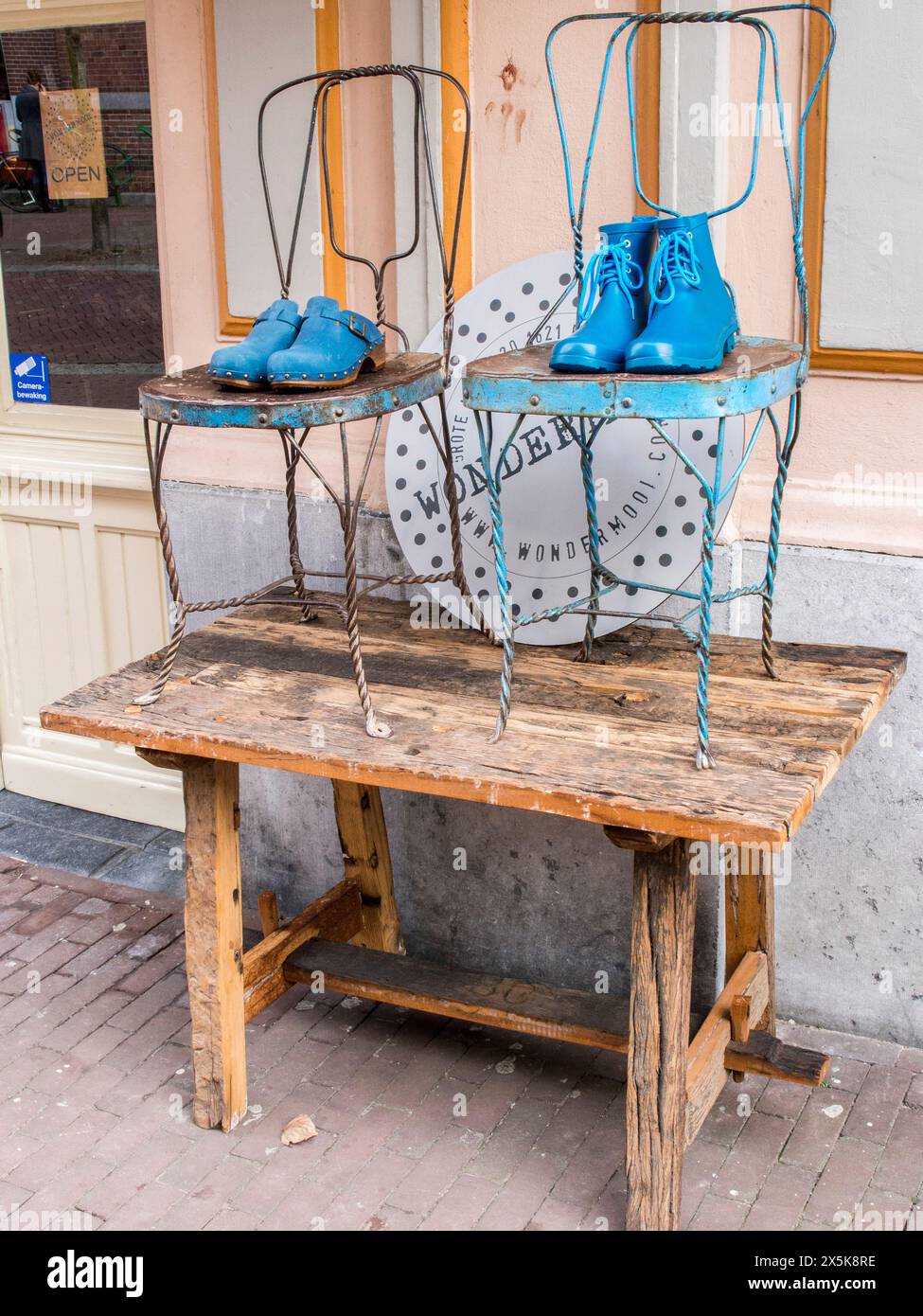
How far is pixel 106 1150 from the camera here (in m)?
3.04

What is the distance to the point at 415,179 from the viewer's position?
3.19 metres

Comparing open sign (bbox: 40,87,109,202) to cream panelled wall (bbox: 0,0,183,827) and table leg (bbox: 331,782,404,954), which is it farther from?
table leg (bbox: 331,782,404,954)

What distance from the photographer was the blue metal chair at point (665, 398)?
7.62 feet

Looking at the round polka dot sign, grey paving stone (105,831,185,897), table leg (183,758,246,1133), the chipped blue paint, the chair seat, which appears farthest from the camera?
grey paving stone (105,831,185,897)

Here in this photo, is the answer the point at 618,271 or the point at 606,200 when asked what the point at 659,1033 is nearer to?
the point at 618,271

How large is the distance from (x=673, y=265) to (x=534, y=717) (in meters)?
0.84

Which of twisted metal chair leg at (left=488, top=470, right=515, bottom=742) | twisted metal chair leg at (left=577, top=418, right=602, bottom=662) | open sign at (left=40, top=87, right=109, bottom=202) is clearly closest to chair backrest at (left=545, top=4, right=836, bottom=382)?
twisted metal chair leg at (left=577, top=418, right=602, bottom=662)

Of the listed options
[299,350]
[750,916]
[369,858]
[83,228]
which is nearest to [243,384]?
[299,350]

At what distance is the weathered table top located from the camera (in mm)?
2365

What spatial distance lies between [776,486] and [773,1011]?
1.22 m

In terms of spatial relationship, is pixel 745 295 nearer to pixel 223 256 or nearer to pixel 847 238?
pixel 847 238

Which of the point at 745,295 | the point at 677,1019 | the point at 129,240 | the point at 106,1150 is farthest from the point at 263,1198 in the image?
the point at 129,240

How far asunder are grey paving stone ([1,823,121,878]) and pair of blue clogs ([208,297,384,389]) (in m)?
2.11

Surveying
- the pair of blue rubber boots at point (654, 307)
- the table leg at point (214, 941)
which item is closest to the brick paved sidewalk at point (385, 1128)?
the table leg at point (214, 941)
